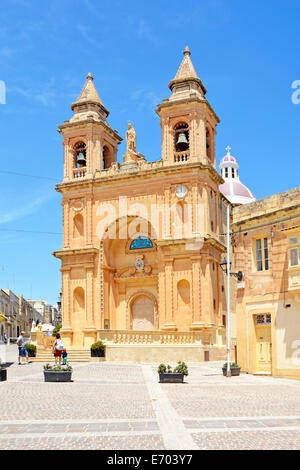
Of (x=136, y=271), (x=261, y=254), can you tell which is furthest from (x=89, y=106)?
(x=261, y=254)

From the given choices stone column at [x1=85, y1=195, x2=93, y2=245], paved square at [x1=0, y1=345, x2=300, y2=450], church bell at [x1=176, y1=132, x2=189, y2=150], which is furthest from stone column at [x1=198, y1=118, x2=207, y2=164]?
paved square at [x1=0, y1=345, x2=300, y2=450]

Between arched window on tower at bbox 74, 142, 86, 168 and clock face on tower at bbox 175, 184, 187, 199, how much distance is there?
8754 millimetres

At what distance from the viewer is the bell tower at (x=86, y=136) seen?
42.2 metres

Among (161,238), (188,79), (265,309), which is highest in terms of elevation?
(188,79)

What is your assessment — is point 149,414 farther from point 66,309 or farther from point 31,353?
point 66,309

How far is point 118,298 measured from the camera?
42.0m

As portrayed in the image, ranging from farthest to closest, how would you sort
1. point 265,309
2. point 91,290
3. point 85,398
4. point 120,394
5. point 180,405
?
point 91,290
point 265,309
point 120,394
point 85,398
point 180,405

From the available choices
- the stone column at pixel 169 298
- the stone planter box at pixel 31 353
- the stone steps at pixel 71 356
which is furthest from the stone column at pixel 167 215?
the stone planter box at pixel 31 353

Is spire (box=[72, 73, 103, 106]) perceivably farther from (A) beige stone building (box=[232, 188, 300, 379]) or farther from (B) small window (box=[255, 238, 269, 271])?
(B) small window (box=[255, 238, 269, 271])
